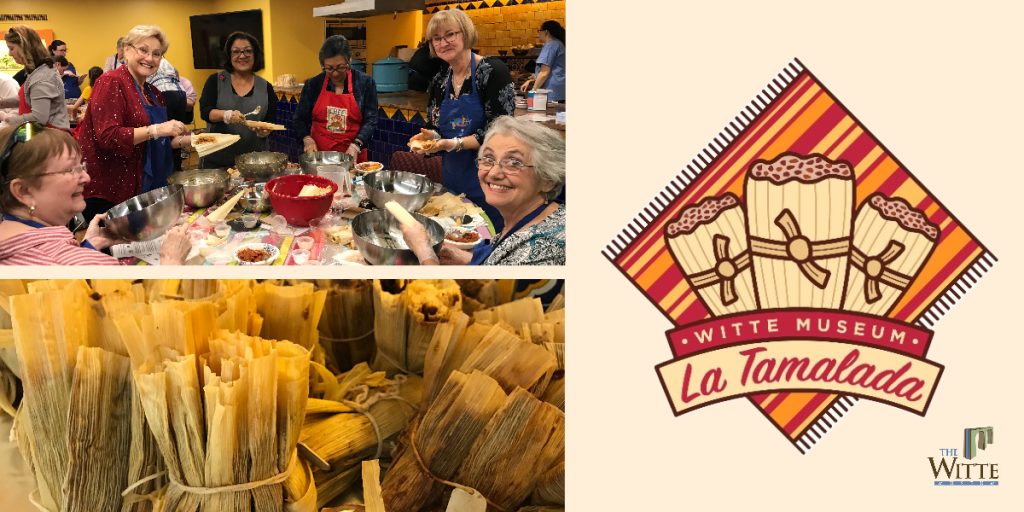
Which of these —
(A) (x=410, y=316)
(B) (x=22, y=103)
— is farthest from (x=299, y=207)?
(A) (x=410, y=316)

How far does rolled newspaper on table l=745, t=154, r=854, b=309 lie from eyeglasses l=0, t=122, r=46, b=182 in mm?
1239

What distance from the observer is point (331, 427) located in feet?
3.60

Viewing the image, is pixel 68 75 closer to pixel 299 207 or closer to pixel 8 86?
pixel 8 86

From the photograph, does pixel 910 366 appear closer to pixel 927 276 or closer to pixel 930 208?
pixel 927 276

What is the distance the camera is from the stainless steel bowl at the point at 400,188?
2092mm

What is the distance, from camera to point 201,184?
2.12 meters

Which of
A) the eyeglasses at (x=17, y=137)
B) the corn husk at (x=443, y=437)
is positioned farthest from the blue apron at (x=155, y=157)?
the corn husk at (x=443, y=437)

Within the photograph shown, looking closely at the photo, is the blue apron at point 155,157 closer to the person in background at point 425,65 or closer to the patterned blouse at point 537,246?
the person in background at point 425,65

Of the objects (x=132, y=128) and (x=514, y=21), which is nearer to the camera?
(x=132, y=128)

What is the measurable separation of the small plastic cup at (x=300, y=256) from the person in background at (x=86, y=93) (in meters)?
0.94

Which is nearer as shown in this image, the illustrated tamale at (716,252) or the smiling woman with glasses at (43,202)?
the illustrated tamale at (716,252)

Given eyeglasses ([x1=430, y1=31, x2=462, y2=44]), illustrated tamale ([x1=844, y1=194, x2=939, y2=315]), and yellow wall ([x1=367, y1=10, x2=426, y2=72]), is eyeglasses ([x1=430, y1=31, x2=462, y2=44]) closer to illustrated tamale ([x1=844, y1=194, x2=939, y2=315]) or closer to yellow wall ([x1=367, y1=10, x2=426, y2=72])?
yellow wall ([x1=367, y1=10, x2=426, y2=72])

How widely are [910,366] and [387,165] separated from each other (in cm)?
245

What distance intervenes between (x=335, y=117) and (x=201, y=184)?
3.82ft
